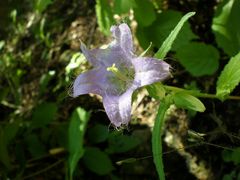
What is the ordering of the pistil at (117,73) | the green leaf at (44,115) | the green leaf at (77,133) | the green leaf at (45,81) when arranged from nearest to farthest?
the pistil at (117,73) < the green leaf at (77,133) < the green leaf at (44,115) < the green leaf at (45,81)

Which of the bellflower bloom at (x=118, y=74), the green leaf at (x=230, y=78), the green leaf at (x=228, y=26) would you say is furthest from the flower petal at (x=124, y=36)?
the green leaf at (x=228, y=26)

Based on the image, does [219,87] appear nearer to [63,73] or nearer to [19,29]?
[63,73]

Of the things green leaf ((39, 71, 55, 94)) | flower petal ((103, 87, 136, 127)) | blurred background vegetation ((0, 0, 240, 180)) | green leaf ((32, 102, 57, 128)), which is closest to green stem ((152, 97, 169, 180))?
flower petal ((103, 87, 136, 127))

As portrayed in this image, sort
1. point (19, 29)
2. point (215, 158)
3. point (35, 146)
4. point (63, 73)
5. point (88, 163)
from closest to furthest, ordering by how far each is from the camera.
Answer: point (215, 158) < point (88, 163) < point (35, 146) < point (63, 73) < point (19, 29)

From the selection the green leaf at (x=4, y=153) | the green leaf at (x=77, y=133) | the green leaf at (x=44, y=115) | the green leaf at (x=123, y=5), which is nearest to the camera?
the green leaf at (x=123, y=5)

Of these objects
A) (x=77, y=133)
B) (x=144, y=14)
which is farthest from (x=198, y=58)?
(x=77, y=133)

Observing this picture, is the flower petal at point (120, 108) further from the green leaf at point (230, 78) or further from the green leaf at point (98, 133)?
the green leaf at point (98, 133)

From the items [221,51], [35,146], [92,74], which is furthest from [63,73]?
[92,74]
